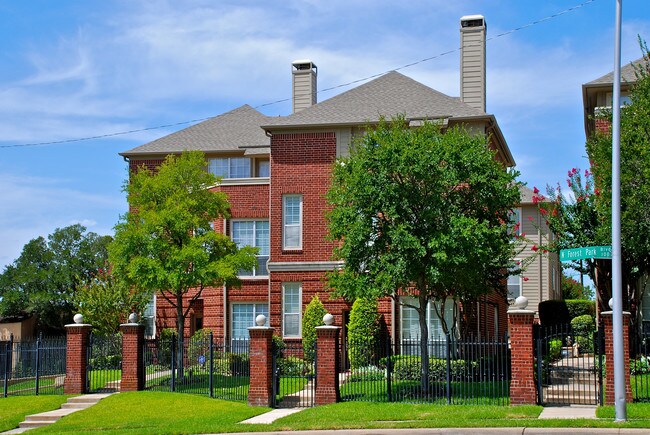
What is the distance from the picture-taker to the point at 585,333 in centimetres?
2666

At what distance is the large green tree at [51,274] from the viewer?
52531mm

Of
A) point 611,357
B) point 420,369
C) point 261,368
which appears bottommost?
point 420,369

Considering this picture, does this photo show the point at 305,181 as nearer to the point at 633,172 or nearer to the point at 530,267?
the point at 633,172

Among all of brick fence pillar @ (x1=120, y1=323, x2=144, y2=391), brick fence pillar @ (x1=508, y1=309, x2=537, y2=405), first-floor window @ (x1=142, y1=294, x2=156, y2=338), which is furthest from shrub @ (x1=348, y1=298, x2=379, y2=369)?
first-floor window @ (x1=142, y1=294, x2=156, y2=338)

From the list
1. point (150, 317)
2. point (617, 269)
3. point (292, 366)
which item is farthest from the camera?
point (150, 317)

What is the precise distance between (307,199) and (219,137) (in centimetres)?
831

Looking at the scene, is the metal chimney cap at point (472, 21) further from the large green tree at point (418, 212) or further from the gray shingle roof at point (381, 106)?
the large green tree at point (418, 212)

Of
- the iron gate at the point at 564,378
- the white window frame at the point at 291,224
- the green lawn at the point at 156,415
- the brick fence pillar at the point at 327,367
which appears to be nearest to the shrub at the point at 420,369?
the brick fence pillar at the point at 327,367

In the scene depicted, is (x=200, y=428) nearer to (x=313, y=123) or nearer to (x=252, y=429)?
(x=252, y=429)

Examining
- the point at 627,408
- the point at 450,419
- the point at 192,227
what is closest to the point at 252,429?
the point at 450,419

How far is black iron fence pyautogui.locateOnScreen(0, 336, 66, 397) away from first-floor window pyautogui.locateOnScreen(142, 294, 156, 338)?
7298 mm

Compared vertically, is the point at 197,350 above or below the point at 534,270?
below

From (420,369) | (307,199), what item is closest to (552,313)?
(307,199)

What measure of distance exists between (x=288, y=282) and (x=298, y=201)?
9.70ft
